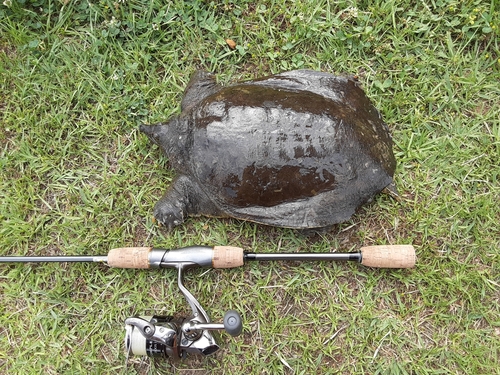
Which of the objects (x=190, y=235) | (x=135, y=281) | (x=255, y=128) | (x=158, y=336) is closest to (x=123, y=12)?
(x=255, y=128)

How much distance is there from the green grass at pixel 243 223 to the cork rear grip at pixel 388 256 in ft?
0.68

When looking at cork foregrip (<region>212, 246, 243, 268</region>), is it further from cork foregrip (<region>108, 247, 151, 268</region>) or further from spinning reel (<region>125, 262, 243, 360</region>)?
cork foregrip (<region>108, 247, 151, 268</region>)

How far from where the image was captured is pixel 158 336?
267 cm

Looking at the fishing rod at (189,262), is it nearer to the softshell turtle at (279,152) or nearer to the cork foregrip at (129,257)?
the cork foregrip at (129,257)

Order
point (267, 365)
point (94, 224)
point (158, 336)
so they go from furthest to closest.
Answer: point (94, 224) < point (267, 365) < point (158, 336)

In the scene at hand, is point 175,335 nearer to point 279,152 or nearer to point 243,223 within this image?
point 243,223

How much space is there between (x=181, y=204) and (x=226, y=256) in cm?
50

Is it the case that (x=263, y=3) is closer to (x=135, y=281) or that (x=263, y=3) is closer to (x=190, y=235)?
(x=190, y=235)

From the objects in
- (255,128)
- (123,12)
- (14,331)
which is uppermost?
(123,12)

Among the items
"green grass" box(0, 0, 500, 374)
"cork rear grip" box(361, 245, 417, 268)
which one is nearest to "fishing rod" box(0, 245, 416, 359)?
"cork rear grip" box(361, 245, 417, 268)

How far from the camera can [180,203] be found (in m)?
2.99

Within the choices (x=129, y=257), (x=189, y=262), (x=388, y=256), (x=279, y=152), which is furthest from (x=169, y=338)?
(x=388, y=256)

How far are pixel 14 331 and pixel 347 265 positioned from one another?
2.54m

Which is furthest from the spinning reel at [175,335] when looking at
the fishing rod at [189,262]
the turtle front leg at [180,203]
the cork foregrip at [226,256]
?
the turtle front leg at [180,203]
